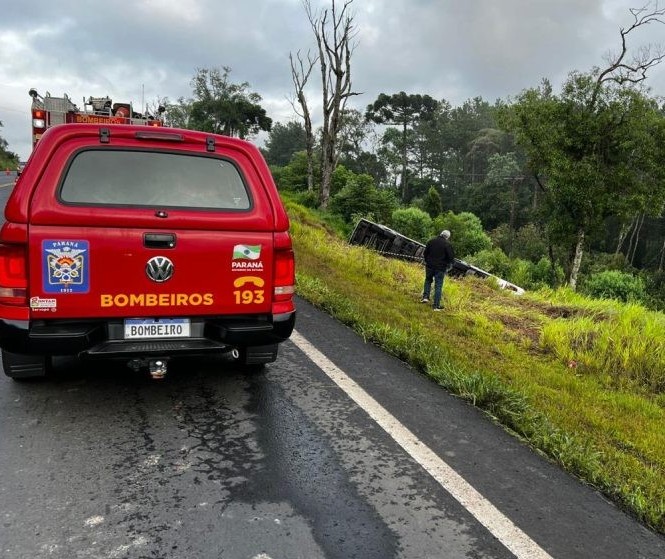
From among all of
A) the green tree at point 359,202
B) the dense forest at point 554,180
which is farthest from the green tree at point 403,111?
the green tree at point 359,202

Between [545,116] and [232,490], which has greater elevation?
[545,116]

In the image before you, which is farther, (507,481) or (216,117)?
(216,117)

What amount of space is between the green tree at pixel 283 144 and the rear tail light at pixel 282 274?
103 metres

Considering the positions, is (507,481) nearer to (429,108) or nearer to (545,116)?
(545,116)

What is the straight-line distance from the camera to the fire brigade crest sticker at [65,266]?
322 centimetres

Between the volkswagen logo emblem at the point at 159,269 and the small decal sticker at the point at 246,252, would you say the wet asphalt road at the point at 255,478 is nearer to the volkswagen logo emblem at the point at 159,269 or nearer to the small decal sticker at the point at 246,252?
the volkswagen logo emblem at the point at 159,269

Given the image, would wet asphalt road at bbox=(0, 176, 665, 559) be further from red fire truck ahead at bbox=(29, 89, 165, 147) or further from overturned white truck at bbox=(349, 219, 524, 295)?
overturned white truck at bbox=(349, 219, 524, 295)

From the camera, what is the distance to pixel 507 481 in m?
3.06

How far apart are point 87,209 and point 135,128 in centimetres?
72

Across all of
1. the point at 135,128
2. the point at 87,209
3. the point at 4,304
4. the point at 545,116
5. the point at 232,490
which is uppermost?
the point at 545,116

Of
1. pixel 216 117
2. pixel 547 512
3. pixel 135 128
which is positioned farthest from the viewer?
pixel 216 117

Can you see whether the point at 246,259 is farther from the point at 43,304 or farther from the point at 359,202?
the point at 359,202

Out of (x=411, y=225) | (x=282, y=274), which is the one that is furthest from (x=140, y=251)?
(x=411, y=225)

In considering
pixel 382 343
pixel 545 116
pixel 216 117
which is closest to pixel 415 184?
pixel 216 117
